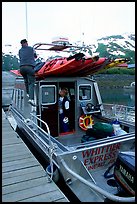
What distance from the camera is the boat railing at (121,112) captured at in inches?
236

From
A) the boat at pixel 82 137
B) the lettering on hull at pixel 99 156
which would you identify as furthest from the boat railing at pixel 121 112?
the lettering on hull at pixel 99 156

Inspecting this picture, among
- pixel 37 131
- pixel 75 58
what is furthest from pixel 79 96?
pixel 37 131

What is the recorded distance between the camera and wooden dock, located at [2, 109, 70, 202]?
9.36ft

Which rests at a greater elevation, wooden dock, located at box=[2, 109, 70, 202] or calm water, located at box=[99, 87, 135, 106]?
calm water, located at box=[99, 87, 135, 106]

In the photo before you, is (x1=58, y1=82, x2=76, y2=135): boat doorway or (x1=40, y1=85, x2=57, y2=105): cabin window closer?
(x1=40, y1=85, x2=57, y2=105): cabin window

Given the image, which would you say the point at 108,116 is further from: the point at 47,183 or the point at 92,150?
the point at 47,183

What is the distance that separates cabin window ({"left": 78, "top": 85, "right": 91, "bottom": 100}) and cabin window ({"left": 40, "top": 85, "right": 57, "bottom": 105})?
0.85 metres

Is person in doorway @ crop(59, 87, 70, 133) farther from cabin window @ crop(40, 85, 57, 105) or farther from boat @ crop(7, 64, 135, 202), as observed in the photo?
cabin window @ crop(40, 85, 57, 105)

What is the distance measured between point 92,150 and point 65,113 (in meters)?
2.77

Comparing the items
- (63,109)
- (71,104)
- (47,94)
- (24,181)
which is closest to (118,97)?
(71,104)

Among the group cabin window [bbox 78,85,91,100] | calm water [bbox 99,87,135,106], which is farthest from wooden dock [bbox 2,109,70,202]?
calm water [bbox 99,87,135,106]

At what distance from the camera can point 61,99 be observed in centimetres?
614

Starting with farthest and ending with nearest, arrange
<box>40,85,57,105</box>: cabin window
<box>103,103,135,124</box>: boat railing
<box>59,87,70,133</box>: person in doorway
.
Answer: <box>59,87,70,133</box>: person in doorway < <box>103,103,135,124</box>: boat railing < <box>40,85,57,105</box>: cabin window

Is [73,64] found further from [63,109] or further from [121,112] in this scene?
[121,112]
